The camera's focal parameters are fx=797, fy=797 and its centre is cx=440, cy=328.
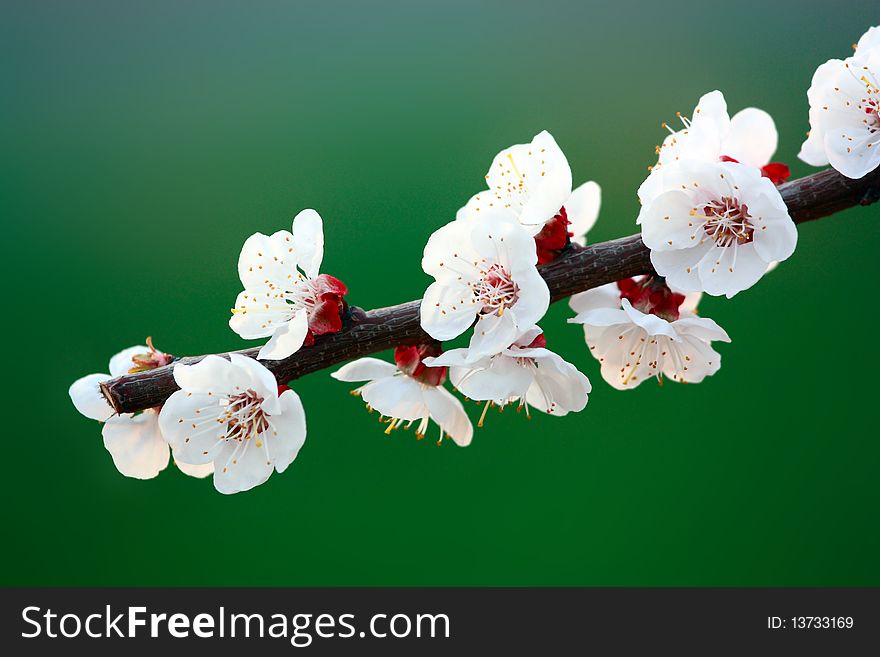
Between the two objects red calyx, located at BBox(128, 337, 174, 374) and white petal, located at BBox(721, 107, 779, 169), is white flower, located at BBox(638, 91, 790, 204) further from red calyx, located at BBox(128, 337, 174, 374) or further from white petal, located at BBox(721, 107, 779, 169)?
red calyx, located at BBox(128, 337, 174, 374)

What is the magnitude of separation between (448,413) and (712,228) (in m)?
0.44

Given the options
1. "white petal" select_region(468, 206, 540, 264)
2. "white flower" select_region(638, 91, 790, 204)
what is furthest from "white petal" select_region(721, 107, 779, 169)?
"white petal" select_region(468, 206, 540, 264)

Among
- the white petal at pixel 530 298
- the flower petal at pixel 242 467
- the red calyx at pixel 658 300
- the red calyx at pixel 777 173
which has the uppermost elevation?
the red calyx at pixel 777 173

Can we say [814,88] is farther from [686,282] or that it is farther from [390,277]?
[390,277]

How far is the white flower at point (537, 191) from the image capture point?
3.28 feet

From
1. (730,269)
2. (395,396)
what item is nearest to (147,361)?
(395,396)

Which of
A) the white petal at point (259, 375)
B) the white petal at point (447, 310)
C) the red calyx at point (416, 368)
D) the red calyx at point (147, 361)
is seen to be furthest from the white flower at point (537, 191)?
the red calyx at point (147, 361)

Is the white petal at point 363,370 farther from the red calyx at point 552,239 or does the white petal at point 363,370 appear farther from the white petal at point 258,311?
the red calyx at point 552,239

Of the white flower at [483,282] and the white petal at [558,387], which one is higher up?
the white flower at [483,282]

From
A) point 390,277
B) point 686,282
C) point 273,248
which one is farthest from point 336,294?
point 390,277

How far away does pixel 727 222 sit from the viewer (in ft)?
3.34

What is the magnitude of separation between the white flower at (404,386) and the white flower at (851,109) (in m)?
0.58

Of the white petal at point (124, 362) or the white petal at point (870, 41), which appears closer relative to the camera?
the white petal at point (870, 41)

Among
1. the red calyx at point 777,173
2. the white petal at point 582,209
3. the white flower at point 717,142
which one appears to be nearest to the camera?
the white flower at point 717,142
